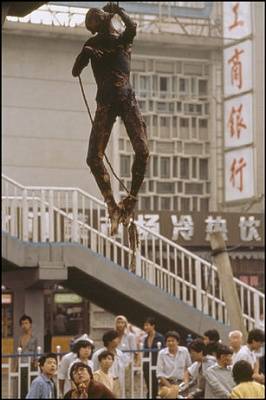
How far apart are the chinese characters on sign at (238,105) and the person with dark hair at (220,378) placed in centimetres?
1099

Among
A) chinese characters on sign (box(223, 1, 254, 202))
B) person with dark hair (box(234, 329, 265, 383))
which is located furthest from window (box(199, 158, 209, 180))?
→ person with dark hair (box(234, 329, 265, 383))

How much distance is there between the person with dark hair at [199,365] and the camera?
28.1ft

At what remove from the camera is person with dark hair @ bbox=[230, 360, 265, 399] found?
22.5ft

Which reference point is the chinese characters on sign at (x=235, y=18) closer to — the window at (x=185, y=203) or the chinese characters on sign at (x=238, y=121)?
the chinese characters on sign at (x=238, y=121)

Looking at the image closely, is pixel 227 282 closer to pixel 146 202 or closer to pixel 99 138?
pixel 99 138

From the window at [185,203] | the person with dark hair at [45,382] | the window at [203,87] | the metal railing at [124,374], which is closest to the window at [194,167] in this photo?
the window at [185,203]

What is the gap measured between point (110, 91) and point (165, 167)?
17493mm

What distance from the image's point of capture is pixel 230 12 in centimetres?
1984

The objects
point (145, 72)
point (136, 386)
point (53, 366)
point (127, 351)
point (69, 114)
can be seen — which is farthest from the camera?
point (145, 72)

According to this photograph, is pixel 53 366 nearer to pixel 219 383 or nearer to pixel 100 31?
pixel 219 383

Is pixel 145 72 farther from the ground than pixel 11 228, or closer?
farther from the ground

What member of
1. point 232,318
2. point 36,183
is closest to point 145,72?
point 36,183

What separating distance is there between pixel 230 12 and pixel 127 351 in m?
10.4

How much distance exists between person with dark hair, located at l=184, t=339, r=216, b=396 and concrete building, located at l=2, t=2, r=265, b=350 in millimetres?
9564
